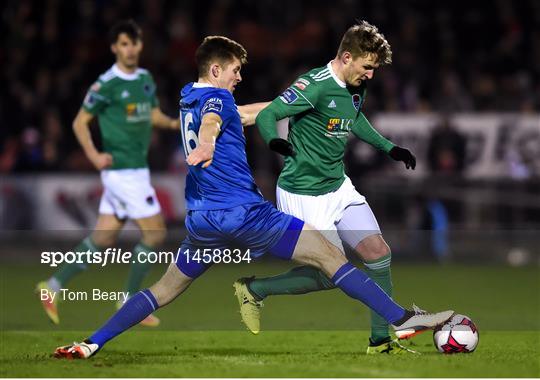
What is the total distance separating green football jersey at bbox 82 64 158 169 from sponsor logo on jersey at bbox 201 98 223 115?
346cm

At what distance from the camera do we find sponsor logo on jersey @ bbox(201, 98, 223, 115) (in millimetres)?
7180

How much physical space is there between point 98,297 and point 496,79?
29.3ft

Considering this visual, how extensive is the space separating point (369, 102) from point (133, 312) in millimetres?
10964

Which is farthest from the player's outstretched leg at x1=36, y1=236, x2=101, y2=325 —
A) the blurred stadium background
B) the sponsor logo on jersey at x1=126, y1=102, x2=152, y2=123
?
the blurred stadium background

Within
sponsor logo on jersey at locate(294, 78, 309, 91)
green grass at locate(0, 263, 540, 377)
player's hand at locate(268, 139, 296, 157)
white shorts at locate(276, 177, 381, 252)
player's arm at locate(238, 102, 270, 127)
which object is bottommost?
green grass at locate(0, 263, 540, 377)

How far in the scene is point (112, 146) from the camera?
10.6 m

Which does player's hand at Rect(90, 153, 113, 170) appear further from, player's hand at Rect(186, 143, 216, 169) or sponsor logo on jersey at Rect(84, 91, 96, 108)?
player's hand at Rect(186, 143, 216, 169)

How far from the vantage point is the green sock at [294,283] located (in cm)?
814

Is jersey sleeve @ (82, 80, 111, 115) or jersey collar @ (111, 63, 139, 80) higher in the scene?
jersey collar @ (111, 63, 139, 80)

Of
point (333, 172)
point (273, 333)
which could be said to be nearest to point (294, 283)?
point (333, 172)

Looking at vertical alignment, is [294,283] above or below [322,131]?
below

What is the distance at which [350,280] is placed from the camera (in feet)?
24.3

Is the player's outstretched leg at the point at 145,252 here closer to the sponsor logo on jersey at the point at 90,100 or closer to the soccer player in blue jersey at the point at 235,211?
the sponsor logo on jersey at the point at 90,100

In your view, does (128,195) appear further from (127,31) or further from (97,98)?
(127,31)
